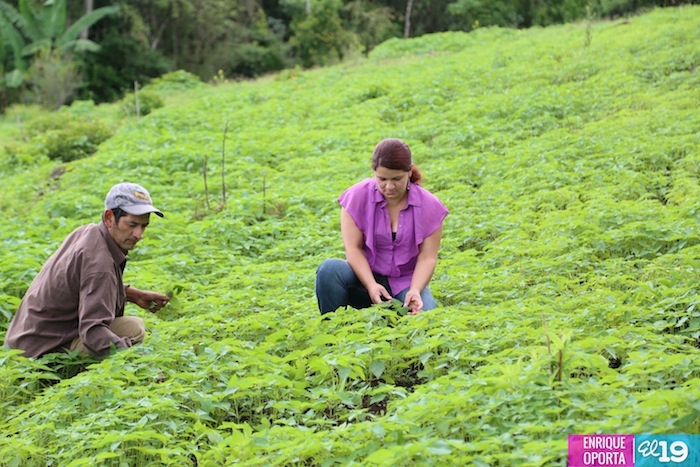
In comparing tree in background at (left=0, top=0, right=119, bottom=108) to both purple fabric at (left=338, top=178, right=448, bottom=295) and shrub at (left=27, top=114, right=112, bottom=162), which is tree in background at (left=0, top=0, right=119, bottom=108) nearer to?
shrub at (left=27, top=114, right=112, bottom=162)

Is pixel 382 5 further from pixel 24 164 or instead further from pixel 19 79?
pixel 24 164

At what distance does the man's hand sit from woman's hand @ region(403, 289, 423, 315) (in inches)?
61.9

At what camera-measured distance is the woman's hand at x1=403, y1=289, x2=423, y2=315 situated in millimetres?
4590

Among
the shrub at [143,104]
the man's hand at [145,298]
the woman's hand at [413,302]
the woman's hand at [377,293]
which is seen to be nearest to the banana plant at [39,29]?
the shrub at [143,104]

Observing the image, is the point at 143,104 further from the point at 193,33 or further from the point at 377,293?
the point at 193,33

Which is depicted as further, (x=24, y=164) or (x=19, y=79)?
(x=19, y=79)

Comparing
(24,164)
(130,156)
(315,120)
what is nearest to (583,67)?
(315,120)

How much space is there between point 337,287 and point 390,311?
0.51 meters

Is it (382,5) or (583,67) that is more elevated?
(382,5)

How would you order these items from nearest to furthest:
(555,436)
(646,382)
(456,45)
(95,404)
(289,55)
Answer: (555,436) < (646,382) < (95,404) < (456,45) < (289,55)

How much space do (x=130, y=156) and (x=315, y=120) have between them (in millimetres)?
3643

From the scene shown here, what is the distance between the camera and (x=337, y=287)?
A: 15.8ft

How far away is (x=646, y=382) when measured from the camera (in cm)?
339

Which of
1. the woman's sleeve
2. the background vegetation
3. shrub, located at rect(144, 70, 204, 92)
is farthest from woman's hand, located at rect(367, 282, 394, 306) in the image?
the background vegetation
